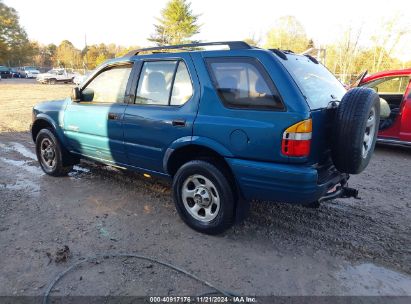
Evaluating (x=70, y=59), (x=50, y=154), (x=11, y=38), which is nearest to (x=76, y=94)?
(x=50, y=154)

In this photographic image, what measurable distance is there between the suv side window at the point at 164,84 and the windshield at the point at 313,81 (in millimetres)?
1026

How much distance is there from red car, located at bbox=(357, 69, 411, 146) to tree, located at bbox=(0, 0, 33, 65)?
6137 centimetres

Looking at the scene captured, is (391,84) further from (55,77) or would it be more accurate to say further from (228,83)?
(55,77)

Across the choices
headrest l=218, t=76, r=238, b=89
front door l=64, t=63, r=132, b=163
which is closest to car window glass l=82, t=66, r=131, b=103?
front door l=64, t=63, r=132, b=163

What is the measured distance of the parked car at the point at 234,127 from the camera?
2.91m

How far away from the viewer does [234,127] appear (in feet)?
10.1

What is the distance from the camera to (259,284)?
271cm

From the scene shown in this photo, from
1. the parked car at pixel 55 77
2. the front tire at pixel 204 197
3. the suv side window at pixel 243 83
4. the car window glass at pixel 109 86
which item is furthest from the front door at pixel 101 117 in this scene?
the parked car at pixel 55 77

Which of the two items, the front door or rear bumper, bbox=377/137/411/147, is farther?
rear bumper, bbox=377/137/411/147

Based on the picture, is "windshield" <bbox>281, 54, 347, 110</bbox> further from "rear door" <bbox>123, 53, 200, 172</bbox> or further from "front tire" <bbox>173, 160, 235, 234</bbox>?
"front tire" <bbox>173, 160, 235, 234</bbox>

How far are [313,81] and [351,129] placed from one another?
2.25ft

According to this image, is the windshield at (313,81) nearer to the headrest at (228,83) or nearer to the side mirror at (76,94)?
the headrest at (228,83)

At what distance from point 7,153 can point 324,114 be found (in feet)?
19.4

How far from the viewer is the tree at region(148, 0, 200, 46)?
47906 mm
